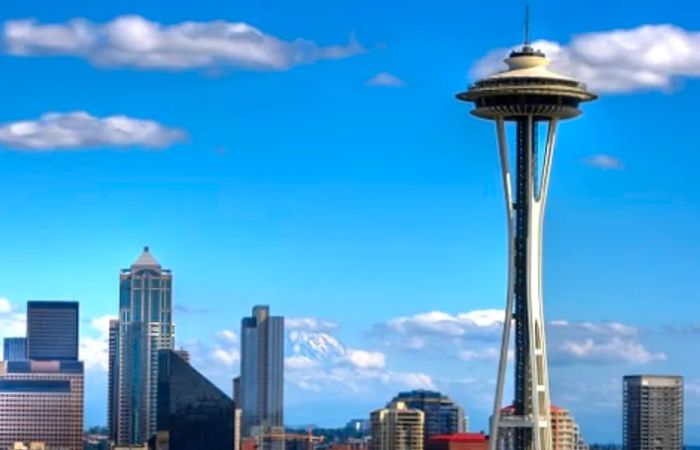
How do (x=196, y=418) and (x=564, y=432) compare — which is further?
(x=196, y=418)

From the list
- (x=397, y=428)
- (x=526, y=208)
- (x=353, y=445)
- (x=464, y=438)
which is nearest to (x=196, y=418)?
(x=353, y=445)

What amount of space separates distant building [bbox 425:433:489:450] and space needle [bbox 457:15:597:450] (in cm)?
5365

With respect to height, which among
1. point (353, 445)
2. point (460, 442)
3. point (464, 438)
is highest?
point (464, 438)

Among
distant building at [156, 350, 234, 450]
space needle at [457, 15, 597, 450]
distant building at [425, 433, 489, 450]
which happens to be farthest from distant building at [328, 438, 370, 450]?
space needle at [457, 15, 597, 450]

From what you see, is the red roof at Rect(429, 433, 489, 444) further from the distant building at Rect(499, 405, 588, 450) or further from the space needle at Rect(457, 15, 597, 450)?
the space needle at Rect(457, 15, 597, 450)

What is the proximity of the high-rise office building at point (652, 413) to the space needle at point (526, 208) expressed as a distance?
6646 centimetres

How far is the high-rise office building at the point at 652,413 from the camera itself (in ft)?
543

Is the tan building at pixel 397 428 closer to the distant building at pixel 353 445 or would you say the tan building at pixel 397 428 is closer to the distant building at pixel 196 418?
the distant building at pixel 353 445

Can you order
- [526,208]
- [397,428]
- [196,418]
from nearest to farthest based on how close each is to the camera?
[526,208]
[397,428]
[196,418]

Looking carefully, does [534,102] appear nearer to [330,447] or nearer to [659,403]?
[659,403]

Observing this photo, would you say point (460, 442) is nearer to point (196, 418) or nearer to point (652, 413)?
point (652, 413)

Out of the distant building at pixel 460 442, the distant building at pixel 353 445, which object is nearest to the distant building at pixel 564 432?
the distant building at pixel 460 442

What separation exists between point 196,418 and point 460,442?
33.2m

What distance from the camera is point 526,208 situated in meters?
97.8
